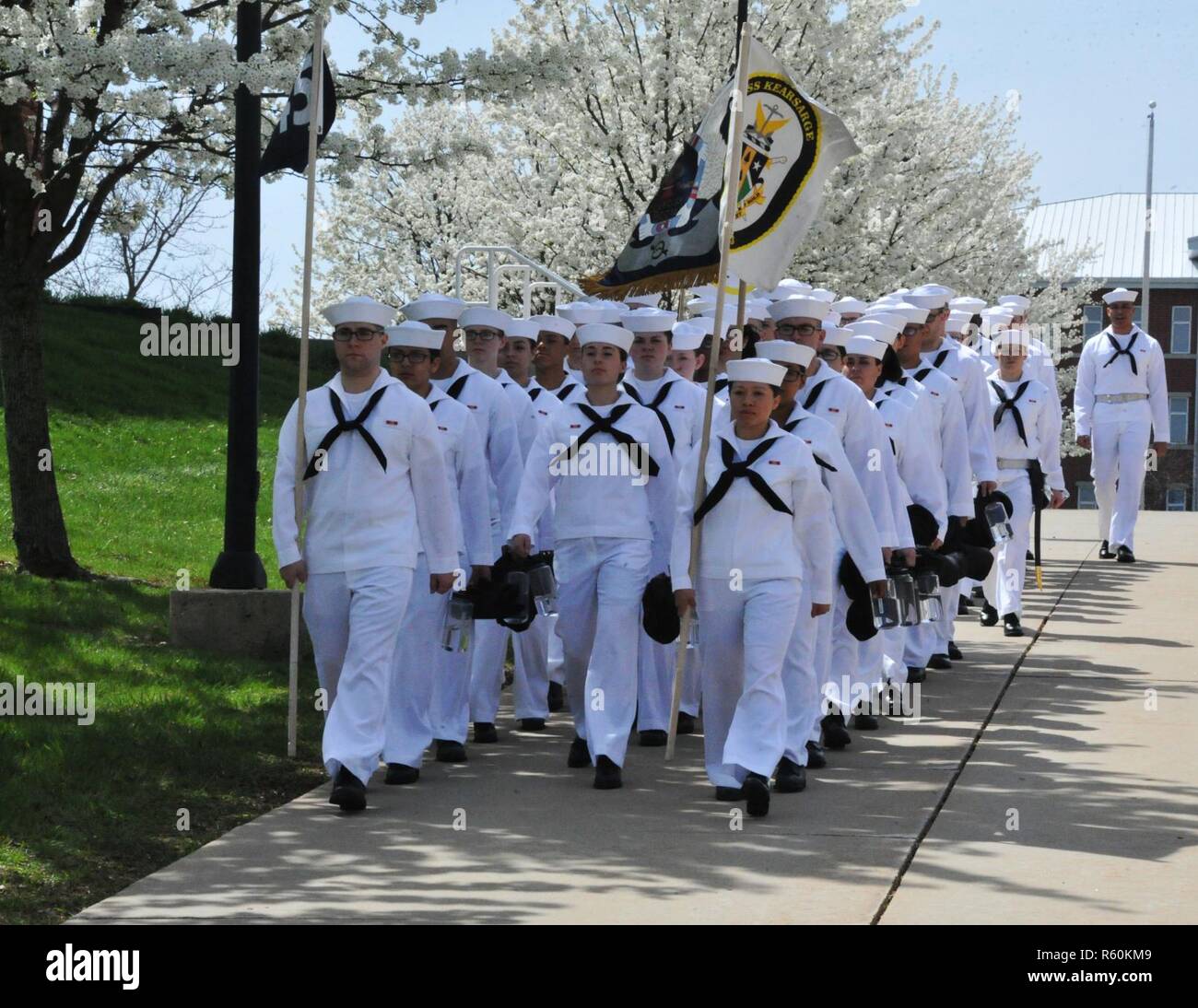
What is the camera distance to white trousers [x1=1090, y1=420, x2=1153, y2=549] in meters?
19.0

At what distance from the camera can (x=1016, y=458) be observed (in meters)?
14.4

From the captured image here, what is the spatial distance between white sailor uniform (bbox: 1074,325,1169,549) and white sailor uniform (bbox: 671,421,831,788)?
1083 centimetres

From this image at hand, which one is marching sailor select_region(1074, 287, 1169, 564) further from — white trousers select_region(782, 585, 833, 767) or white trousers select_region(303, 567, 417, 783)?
white trousers select_region(303, 567, 417, 783)

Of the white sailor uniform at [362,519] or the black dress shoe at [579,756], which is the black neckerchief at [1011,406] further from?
the white sailor uniform at [362,519]

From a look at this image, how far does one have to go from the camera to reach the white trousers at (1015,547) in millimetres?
14180

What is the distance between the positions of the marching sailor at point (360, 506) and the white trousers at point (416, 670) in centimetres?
31

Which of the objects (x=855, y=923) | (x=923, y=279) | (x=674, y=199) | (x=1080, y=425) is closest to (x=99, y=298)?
(x=923, y=279)

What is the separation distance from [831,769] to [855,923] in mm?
3028

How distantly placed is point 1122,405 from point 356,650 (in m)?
12.1

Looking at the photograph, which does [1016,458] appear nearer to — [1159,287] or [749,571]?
[749,571]

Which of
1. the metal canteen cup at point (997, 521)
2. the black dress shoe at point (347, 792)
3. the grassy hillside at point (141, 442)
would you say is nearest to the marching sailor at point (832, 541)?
A: the black dress shoe at point (347, 792)

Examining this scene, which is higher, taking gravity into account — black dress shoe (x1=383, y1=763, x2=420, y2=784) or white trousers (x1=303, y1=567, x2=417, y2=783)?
white trousers (x1=303, y1=567, x2=417, y2=783)

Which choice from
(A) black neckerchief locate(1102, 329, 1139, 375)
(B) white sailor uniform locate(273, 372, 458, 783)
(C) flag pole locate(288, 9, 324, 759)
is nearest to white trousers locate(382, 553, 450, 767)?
(B) white sailor uniform locate(273, 372, 458, 783)

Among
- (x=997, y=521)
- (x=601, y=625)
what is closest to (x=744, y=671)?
(x=601, y=625)
